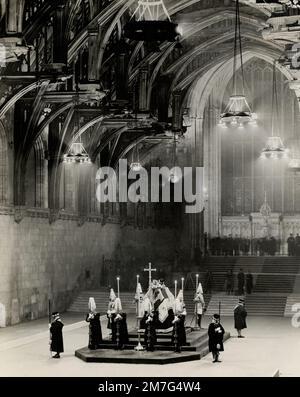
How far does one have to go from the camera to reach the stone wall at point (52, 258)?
2681 cm

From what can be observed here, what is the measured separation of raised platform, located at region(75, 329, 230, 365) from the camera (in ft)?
60.9

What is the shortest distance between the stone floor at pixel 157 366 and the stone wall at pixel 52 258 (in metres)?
1.66

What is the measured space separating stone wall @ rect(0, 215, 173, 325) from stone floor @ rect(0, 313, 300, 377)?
1.66 metres

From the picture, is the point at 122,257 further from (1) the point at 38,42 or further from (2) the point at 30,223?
(1) the point at 38,42

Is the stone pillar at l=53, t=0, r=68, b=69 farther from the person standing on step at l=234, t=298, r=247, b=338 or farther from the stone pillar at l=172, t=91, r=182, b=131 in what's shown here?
the stone pillar at l=172, t=91, r=182, b=131

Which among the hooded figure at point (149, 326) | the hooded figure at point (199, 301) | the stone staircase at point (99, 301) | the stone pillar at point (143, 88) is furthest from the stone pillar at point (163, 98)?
the hooded figure at point (149, 326)

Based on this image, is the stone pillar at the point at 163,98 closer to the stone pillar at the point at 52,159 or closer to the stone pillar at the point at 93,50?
the stone pillar at the point at 52,159

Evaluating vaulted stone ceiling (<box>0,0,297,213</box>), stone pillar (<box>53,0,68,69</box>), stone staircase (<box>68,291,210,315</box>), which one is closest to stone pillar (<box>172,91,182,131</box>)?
vaulted stone ceiling (<box>0,0,297,213</box>)

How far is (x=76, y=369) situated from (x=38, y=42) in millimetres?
12243

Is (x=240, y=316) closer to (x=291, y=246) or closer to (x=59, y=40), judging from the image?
(x=59, y=40)

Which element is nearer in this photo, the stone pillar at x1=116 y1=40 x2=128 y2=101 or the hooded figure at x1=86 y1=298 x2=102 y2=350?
the hooded figure at x1=86 y1=298 x2=102 y2=350

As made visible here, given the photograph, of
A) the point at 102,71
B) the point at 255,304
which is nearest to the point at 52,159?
the point at 102,71

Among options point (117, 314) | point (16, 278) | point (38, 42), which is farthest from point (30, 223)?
point (117, 314)

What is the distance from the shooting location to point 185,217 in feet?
140
